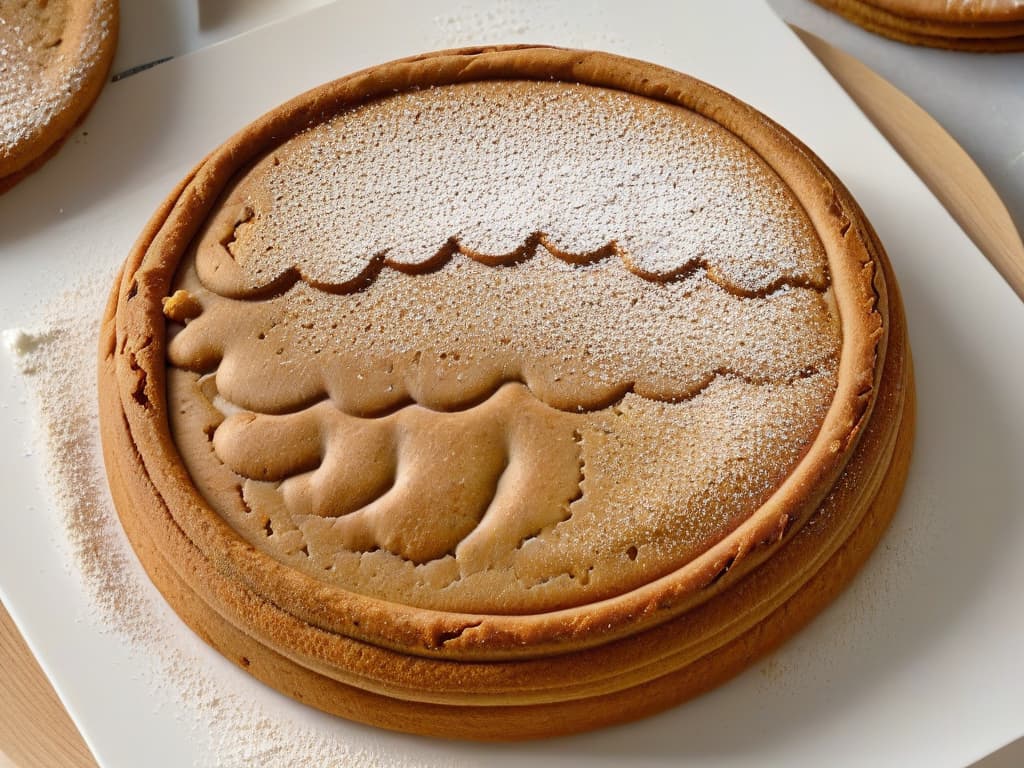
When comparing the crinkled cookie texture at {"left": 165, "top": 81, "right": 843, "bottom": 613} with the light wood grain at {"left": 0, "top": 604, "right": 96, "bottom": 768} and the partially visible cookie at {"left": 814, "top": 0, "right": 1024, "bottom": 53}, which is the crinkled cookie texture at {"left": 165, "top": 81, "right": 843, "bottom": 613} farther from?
the partially visible cookie at {"left": 814, "top": 0, "right": 1024, "bottom": 53}

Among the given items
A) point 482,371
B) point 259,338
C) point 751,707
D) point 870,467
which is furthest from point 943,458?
point 259,338

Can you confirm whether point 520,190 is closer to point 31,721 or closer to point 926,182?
point 926,182

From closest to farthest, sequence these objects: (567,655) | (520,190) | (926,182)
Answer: (567,655) → (520,190) → (926,182)

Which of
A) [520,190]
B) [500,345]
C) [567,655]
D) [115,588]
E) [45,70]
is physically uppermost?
[45,70]

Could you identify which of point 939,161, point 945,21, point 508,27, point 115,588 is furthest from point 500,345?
point 945,21

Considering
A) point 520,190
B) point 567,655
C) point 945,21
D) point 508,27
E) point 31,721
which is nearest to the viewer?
point 567,655

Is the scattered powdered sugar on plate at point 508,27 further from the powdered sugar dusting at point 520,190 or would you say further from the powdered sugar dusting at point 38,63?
the powdered sugar dusting at point 38,63
